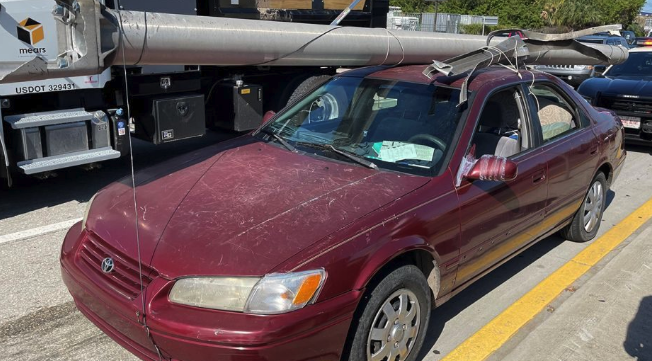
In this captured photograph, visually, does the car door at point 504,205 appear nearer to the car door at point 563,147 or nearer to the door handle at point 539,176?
the door handle at point 539,176

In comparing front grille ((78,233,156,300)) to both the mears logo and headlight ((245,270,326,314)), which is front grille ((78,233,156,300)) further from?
the mears logo

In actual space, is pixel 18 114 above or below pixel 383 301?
above

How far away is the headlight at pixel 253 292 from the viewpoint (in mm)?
2588

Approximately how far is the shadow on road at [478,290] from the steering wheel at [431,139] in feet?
3.86

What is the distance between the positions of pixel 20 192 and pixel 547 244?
17.9ft

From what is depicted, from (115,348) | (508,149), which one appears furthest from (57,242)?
(508,149)

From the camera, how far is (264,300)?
8.50 ft

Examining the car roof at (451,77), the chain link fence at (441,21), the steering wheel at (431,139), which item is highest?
the chain link fence at (441,21)

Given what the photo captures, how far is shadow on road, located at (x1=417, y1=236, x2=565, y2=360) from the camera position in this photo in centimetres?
384

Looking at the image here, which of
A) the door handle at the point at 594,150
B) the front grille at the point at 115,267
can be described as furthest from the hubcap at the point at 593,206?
the front grille at the point at 115,267

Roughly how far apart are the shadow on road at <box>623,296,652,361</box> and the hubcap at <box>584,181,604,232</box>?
1114 mm

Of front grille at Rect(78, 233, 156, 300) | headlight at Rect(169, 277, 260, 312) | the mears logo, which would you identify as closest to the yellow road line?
headlight at Rect(169, 277, 260, 312)

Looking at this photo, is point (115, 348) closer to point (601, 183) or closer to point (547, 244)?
point (547, 244)

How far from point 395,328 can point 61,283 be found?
2.55 m
